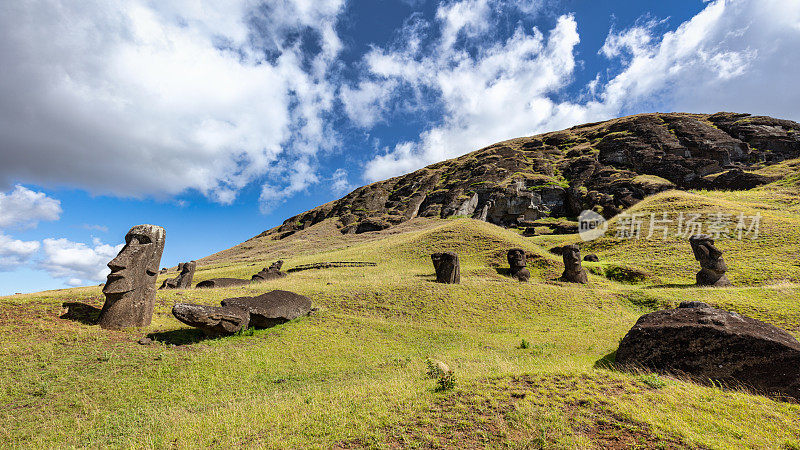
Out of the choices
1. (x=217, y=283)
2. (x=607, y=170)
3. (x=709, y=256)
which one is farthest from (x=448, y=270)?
(x=607, y=170)

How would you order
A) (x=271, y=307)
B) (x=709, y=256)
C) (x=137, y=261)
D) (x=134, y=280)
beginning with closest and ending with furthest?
(x=134, y=280) < (x=137, y=261) < (x=271, y=307) < (x=709, y=256)

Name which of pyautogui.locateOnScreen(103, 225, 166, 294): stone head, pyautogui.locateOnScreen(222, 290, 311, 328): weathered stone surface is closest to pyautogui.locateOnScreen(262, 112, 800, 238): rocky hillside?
pyautogui.locateOnScreen(222, 290, 311, 328): weathered stone surface

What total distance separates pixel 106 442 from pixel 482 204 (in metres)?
81.4

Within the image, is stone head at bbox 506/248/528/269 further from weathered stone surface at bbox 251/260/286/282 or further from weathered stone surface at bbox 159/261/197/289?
weathered stone surface at bbox 159/261/197/289

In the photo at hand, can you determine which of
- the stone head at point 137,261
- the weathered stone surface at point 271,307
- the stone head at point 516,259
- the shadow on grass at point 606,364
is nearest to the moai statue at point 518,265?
the stone head at point 516,259

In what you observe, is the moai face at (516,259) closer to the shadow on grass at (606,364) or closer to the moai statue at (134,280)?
the shadow on grass at (606,364)

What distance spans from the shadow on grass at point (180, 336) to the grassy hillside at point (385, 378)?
4.7 inches

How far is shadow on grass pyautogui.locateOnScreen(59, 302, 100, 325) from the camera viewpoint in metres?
13.8

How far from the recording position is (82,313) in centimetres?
1435

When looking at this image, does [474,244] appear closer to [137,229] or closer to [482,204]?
[137,229]

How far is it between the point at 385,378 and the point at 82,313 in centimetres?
1465

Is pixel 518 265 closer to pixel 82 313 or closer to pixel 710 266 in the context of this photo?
pixel 710 266

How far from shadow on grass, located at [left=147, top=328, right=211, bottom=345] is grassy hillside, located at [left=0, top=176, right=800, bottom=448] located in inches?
4.7

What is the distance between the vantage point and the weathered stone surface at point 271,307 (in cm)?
1556
